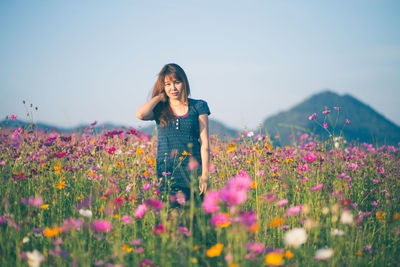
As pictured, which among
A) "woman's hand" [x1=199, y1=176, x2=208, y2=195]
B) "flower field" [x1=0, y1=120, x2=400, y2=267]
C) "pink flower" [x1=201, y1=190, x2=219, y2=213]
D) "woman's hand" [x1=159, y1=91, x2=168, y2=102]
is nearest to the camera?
"pink flower" [x1=201, y1=190, x2=219, y2=213]

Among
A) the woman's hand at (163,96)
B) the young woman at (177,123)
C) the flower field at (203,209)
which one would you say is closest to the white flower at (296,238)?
the flower field at (203,209)

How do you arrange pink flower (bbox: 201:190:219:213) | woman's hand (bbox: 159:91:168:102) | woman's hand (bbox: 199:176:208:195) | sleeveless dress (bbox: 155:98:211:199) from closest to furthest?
pink flower (bbox: 201:190:219:213) < woman's hand (bbox: 199:176:208:195) < sleeveless dress (bbox: 155:98:211:199) < woman's hand (bbox: 159:91:168:102)

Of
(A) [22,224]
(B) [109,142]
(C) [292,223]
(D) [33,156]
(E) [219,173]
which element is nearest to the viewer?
(A) [22,224]

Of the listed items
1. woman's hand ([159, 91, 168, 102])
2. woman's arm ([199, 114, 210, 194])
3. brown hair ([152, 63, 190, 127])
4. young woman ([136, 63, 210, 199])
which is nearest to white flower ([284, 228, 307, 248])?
woman's arm ([199, 114, 210, 194])

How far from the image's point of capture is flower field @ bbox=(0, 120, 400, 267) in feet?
4.92

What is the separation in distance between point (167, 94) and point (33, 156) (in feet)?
5.76

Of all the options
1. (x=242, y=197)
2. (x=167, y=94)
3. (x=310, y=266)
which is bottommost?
(x=310, y=266)

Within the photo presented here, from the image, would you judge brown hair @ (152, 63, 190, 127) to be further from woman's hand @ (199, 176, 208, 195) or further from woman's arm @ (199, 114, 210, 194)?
woman's hand @ (199, 176, 208, 195)

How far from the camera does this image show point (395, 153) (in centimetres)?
491

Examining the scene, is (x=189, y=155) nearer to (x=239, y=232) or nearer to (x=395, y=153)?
(x=239, y=232)

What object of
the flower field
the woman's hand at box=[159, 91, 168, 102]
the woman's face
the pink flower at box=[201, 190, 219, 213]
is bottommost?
the flower field

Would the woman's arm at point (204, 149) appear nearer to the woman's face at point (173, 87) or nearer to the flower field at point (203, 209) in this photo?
the flower field at point (203, 209)

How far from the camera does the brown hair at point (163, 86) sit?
2.91 m

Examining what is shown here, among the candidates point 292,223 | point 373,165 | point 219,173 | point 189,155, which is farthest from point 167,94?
point 373,165
